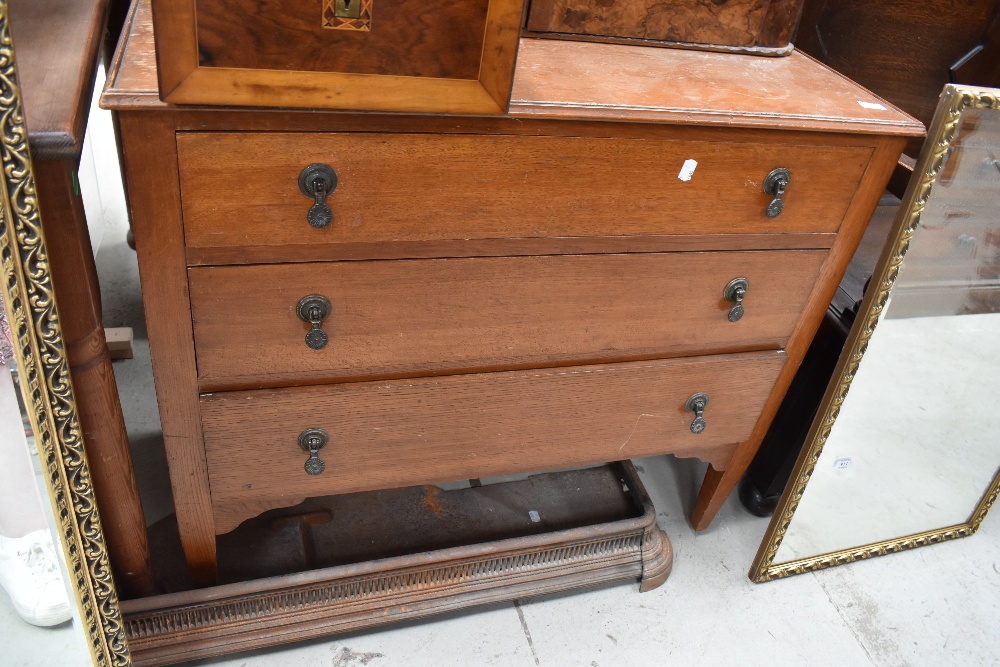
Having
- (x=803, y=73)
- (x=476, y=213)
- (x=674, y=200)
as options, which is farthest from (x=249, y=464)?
(x=803, y=73)

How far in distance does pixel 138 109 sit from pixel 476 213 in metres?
0.42

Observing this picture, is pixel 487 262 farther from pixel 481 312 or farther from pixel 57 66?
pixel 57 66

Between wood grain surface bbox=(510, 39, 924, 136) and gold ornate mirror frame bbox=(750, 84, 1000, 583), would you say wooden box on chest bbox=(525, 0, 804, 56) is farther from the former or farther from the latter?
gold ornate mirror frame bbox=(750, 84, 1000, 583)

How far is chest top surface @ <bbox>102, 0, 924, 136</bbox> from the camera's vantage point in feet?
3.26

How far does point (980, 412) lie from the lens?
163cm

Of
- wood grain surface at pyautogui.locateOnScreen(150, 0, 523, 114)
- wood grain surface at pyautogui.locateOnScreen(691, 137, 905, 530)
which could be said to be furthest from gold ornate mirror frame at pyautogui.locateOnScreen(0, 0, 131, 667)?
wood grain surface at pyautogui.locateOnScreen(691, 137, 905, 530)

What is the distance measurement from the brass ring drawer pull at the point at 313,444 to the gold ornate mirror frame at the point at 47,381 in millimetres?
292

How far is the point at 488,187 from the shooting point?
104cm

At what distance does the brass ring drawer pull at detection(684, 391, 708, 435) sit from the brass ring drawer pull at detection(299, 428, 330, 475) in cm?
63

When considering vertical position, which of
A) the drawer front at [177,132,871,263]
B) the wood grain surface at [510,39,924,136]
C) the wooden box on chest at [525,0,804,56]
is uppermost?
the wooden box on chest at [525,0,804,56]

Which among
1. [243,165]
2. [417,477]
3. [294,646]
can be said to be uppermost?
[243,165]

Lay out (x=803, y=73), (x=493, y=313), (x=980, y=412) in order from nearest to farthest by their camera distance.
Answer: (x=493, y=313), (x=803, y=73), (x=980, y=412)

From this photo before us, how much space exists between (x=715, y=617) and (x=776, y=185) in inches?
34.4

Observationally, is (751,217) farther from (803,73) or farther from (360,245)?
(360,245)
